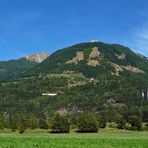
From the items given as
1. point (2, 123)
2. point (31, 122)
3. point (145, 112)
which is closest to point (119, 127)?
point (31, 122)

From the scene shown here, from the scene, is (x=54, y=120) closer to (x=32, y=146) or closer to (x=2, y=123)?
(x=2, y=123)

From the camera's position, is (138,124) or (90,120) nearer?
(90,120)

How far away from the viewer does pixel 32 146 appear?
37.7 m

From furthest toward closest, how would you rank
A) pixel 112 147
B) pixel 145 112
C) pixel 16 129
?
1. pixel 145 112
2. pixel 16 129
3. pixel 112 147

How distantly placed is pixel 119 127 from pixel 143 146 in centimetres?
8390

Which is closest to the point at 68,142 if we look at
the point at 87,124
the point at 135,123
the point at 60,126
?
the point at 60,126

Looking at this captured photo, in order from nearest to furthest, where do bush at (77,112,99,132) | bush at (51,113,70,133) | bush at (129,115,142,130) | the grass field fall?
the grass field, bush at (77,112,99,132), bush at (51,113,70,133), bush at (129,115,142,130)

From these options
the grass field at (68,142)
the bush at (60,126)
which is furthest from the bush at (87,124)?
the grass field at (68,142)

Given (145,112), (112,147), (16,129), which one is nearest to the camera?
(112,147)

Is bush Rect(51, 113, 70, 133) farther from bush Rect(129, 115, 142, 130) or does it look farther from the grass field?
the grass field

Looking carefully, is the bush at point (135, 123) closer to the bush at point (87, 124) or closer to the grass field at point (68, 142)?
the bush at point (87, 124)

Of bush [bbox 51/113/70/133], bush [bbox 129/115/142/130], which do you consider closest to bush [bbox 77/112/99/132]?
bush [bbox 51/113/70/133]

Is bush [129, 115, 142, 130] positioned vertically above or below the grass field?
above

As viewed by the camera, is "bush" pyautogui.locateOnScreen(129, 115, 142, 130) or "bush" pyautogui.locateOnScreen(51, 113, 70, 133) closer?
"bush" pyautogui.locateOnScreen(51, 113, 70, 133)
